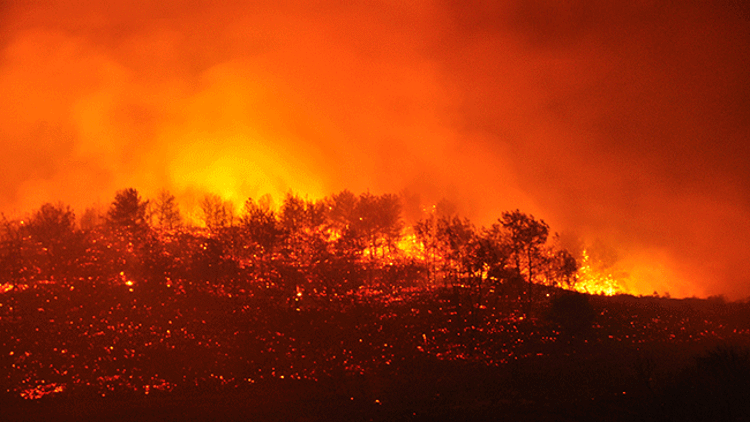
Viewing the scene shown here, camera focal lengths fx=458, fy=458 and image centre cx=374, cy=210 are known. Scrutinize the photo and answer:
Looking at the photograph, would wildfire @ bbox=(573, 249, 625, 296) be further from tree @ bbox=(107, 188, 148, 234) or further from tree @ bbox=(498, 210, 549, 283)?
tree @ bbox=(107, 188, 148, 234)

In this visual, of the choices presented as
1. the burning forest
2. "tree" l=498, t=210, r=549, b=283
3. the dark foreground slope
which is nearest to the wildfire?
the burning forest

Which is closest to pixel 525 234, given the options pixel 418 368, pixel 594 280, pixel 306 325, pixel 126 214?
pixel 418 368

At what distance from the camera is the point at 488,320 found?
40.2m

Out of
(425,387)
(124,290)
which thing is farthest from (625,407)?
(124,290)

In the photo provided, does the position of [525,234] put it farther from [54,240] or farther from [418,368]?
[54,240]

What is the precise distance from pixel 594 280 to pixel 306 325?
71.1 metres

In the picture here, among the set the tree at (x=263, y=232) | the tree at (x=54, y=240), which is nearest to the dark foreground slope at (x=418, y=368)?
the tree at (x=263, y=232)

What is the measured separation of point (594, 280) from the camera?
89438mm

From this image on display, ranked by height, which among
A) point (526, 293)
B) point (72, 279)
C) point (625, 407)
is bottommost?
point (625, 407)

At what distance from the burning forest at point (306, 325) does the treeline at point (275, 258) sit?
0.26 meters

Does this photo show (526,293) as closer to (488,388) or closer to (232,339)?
(488,388)

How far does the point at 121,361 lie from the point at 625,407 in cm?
2958

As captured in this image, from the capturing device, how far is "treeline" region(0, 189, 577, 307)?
42.8 meters

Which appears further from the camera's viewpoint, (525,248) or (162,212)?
(162,212)
